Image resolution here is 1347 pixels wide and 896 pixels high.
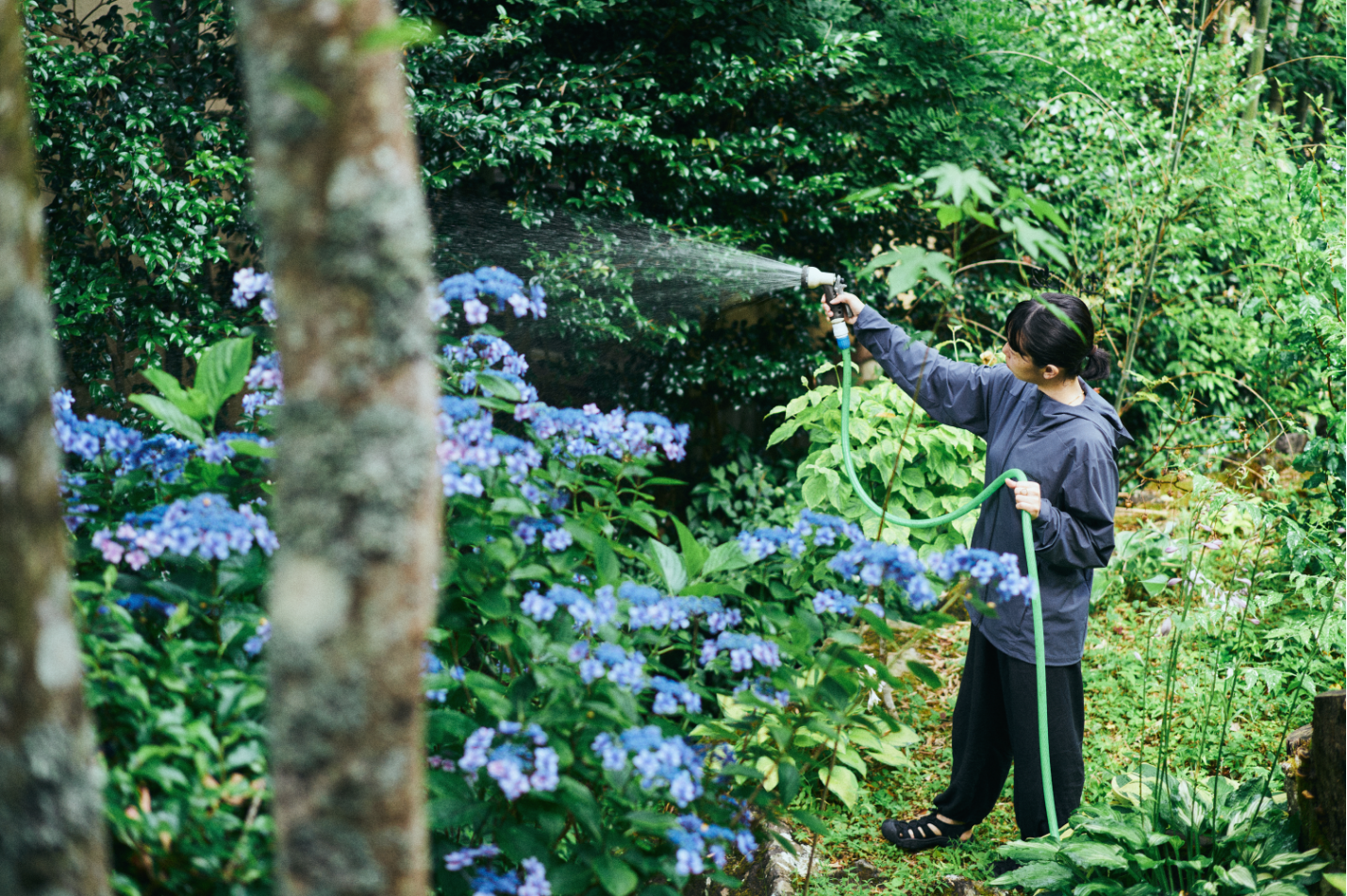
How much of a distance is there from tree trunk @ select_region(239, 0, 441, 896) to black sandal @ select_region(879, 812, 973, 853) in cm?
238

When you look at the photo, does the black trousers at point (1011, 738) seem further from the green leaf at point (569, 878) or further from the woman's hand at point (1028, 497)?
the green leaf at point (569, 878)

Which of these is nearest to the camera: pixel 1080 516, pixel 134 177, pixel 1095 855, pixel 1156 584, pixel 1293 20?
pixel 1095 855

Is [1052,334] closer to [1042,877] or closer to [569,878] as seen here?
[1042,877]

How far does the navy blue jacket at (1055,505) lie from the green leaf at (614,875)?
141 centimetres

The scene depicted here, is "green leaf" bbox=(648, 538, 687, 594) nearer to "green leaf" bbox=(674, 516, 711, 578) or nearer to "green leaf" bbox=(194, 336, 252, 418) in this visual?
"green leaf" bbox=(674, 516, 711, 578)

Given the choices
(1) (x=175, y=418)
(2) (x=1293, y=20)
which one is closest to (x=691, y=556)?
(1) (x=175, y=418)

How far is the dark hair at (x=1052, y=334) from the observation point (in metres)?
2.71

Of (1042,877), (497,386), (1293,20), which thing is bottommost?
(1042,877)

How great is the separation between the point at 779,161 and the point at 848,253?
0.73 metres

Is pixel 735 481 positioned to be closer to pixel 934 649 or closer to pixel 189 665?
pixel 934 649

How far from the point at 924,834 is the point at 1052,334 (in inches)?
64.2

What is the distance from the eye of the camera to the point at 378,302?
113cm

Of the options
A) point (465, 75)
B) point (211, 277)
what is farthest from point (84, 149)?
point (465, 75)

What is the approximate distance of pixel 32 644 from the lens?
1165 millimetres
